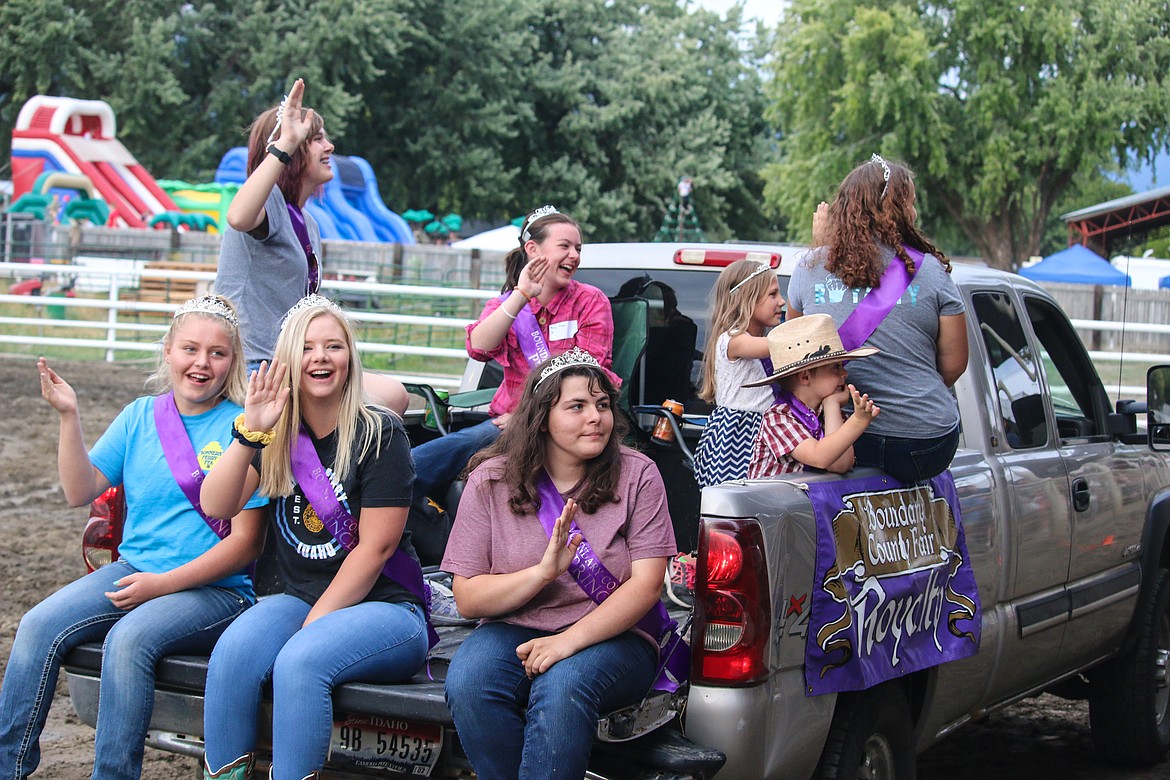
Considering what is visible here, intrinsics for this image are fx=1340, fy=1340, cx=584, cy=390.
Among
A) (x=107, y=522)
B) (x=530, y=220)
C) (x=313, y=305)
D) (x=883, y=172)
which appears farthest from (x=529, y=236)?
(x=107, y=522)

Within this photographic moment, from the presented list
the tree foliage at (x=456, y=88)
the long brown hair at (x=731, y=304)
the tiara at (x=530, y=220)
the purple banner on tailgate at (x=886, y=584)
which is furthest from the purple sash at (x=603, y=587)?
the tree foliage at (x=456, y=88)

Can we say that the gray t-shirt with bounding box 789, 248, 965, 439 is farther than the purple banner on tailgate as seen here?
Yes

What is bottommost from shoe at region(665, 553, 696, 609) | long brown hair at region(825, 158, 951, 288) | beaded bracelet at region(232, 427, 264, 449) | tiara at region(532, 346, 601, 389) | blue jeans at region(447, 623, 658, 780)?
blue jeans at region(447, 623, 658, 780)

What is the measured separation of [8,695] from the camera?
12.1 feet

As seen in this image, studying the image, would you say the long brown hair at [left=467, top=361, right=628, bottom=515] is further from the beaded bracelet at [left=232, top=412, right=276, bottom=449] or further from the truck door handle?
the truck door handle

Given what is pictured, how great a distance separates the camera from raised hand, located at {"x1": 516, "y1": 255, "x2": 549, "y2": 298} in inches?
186

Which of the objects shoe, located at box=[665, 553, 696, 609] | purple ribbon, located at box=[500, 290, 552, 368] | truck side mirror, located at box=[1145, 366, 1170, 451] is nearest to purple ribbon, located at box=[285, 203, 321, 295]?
purple ribbon, located at box=[500, 290, 552, 368]

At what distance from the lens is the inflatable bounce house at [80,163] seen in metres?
33.2

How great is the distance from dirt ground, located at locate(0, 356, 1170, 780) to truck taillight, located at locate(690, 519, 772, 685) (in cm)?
247

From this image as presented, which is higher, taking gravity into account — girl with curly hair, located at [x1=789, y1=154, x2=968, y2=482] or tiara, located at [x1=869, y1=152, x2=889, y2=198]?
tiara, located at [x1=869, y1=152, x2=889, y2=198]

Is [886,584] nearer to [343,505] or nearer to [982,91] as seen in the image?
[343,505]

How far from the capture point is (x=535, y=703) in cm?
321

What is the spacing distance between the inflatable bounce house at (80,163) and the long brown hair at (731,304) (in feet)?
100.0

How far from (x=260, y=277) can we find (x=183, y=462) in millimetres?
827
